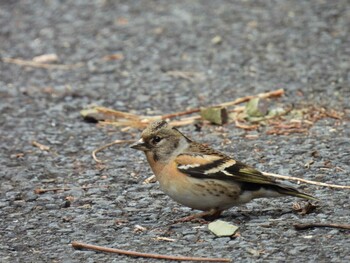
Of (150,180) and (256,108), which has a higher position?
(256,108)

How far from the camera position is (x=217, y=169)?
5.48 meters

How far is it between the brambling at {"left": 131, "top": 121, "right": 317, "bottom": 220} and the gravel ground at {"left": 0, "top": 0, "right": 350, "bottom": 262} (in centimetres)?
16

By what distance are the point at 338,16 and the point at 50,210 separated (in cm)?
601

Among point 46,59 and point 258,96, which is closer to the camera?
point 258,96

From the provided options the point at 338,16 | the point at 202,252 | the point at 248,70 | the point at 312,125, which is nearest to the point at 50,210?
the point at 202,252

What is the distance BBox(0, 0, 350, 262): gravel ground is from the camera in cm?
532

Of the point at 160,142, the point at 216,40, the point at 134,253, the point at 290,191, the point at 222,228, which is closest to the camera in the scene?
the point at 134,253

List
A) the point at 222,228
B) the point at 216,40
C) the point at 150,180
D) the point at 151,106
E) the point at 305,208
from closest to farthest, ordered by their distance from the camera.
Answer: the point at 222,228
the point at 305,208
the point at 150,180
the point at 151,106
the point at 216,40

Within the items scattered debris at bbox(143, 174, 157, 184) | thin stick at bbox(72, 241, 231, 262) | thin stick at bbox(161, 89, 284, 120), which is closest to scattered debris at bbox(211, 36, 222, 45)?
thin stick at bbox(161, 89, 284, 120)

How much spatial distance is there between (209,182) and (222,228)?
315mm

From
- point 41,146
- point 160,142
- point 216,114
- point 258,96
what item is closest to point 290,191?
point 160,142

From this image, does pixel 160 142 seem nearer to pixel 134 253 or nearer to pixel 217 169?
pixel 217 169

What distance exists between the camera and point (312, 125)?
7.45 meters

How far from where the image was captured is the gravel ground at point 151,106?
5316mm
